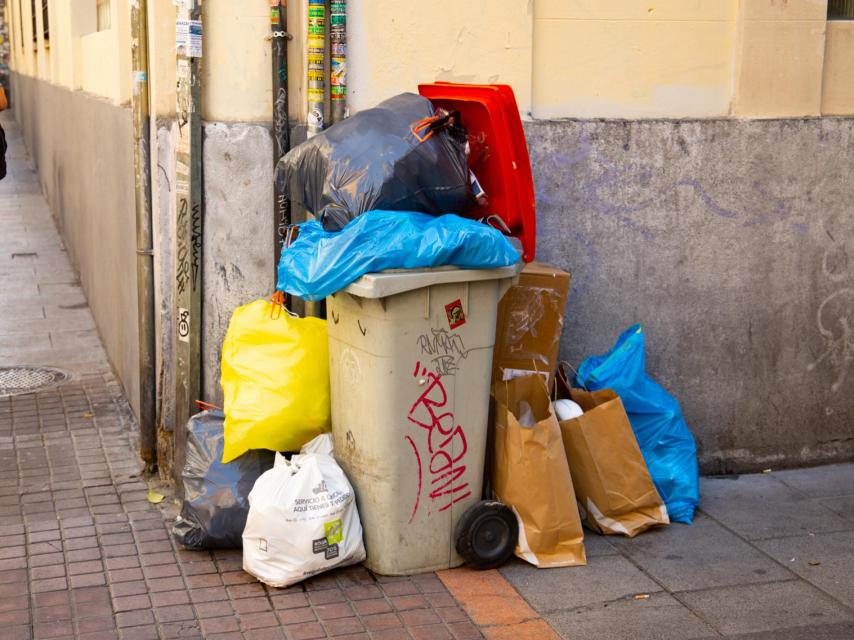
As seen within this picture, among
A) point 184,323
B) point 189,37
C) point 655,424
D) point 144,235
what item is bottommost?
point 655,424

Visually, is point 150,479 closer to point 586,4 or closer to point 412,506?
point 412,506

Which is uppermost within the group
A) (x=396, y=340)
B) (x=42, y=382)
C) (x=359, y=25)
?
(x=359, y=25)

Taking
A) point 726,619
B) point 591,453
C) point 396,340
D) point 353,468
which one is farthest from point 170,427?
point 726,619

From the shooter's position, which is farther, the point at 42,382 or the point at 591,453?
the point at 42,382

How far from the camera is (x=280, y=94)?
523cm

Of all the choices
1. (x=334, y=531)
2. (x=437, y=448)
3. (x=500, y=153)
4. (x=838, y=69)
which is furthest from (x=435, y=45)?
(x=334, y=531)

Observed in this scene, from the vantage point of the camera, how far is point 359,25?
17.2 feet

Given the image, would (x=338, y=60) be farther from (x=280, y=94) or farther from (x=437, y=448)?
(x=437, y=448)

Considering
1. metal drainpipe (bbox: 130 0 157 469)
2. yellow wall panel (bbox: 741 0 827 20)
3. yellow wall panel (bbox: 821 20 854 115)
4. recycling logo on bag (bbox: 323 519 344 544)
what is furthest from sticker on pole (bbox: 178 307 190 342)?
yellow wall panel (bbox: 821 20 854 115)

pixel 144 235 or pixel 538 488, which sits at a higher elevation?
pixel 144 235

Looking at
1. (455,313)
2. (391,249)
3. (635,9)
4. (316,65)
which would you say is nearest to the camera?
(391,249)

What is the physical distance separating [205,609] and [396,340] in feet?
4.00

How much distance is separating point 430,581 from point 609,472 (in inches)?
37.1

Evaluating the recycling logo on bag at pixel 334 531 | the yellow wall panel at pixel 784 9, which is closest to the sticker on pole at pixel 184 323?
the recycling logo on bag at pixel 334 531
